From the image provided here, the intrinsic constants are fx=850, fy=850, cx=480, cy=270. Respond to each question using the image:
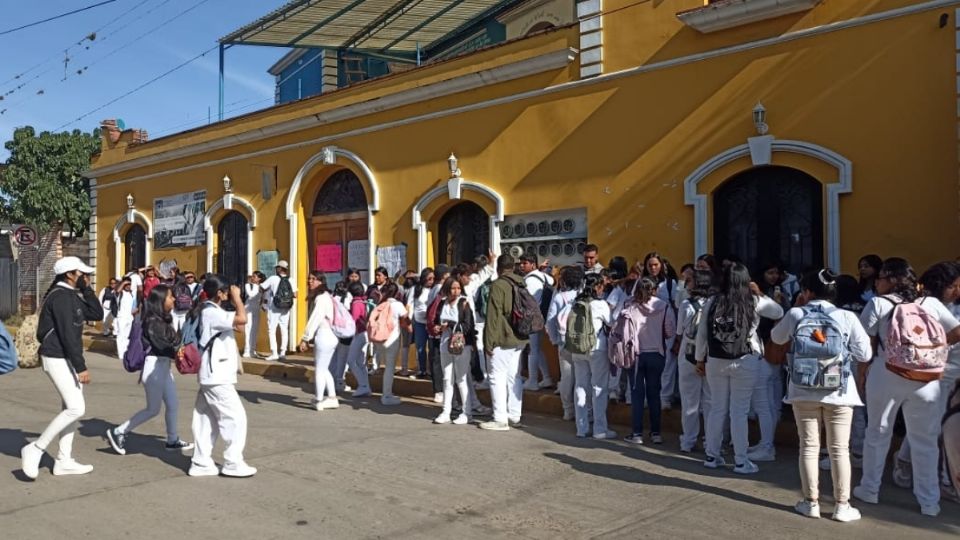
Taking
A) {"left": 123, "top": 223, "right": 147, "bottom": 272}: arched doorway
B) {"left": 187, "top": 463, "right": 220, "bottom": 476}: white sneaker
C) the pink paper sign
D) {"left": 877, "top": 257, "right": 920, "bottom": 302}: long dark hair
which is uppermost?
{"left": 123, "top": 223, "right": 147, "bottom": 272}: arched doorway

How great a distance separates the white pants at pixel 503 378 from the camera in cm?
902

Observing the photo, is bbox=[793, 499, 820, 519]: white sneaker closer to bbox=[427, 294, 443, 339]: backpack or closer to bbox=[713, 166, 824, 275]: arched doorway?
bbox=[427, 294, 443, 339]: backpack

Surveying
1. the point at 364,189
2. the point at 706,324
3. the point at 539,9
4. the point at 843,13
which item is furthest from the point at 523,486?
the point at 539,9

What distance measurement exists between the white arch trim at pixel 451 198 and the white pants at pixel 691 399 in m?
5.47

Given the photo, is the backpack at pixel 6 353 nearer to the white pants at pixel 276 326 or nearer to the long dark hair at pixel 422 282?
the long dark hair at pixel 422 282

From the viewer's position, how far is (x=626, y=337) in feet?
26.9

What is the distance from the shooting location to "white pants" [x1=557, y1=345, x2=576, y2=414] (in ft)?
29.9

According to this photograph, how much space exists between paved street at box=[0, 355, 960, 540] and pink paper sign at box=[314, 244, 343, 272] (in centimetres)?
712

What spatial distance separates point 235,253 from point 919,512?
15.1m

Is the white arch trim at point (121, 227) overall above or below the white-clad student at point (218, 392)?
above

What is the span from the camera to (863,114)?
942cm

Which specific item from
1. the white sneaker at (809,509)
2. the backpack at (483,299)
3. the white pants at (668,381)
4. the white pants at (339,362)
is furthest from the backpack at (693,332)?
the white pants at (339,362)

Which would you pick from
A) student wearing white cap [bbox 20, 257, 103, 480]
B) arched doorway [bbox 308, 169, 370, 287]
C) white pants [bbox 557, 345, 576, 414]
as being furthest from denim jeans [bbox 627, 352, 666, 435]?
arched doorway [bbox 308, 169, 370, 287]

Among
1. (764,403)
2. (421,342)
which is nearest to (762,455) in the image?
(764,403)
